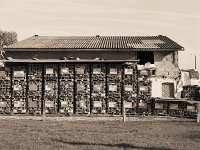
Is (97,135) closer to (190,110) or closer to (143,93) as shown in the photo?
(143,93)

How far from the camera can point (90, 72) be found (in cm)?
1945

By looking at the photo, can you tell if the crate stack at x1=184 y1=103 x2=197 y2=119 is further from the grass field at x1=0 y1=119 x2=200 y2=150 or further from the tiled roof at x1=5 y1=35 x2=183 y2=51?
the tiled roof at x1=5 y1=35 x2=183 y2=51

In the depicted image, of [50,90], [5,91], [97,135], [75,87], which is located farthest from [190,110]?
[5,91]

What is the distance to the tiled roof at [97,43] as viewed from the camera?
3114cm

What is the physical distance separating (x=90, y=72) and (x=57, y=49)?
12.2 metres

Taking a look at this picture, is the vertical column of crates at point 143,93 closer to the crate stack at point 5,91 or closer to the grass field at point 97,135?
the grass field at point 97,135

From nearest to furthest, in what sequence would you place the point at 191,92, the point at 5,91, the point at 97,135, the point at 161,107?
1. the point at 97,135
2. the point at 161,107
3. the point at 5,91
4. the point at 191,92

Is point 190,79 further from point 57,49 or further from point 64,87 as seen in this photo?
point 64,87

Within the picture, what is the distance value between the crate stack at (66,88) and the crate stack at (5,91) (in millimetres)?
2753

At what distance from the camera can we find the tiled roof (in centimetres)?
3114

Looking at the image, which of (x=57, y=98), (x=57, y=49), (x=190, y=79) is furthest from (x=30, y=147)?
(x=190, y=79)

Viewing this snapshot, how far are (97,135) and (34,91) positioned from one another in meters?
7.50

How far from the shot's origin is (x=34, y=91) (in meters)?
19.4

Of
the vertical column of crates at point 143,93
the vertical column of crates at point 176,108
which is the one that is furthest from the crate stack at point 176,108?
the vertical column of crates at point 143,93
